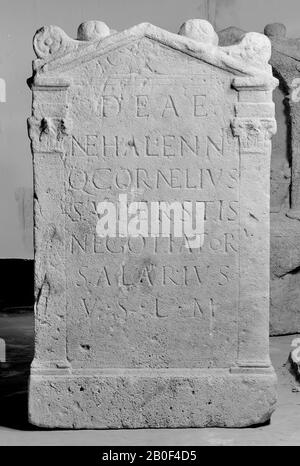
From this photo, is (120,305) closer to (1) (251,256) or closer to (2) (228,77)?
(1) (251,256)

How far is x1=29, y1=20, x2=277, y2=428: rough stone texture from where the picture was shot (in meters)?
5.16

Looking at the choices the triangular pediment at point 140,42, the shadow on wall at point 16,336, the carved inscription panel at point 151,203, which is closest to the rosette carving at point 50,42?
the triangular pediment at point 140,42

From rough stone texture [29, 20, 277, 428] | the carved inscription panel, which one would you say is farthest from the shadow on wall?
the carved inscription panel

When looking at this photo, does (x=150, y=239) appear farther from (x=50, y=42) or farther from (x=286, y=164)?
(x=286, y=164)

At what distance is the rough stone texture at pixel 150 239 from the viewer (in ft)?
16.9

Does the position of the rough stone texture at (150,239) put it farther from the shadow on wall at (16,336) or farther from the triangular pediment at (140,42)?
the shadow on wall at (16,336)

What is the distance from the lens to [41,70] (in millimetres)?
5164

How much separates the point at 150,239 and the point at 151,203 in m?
0.22

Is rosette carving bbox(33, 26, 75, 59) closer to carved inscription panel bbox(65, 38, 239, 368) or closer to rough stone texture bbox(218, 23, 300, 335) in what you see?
carved inscription panel bbox(65, 38, 239, 368)

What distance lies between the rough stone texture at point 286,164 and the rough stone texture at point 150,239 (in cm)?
305

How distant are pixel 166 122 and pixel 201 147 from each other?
0.26 metres

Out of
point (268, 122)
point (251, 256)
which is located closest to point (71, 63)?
point (268, 122)

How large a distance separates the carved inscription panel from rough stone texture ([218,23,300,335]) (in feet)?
10.2
